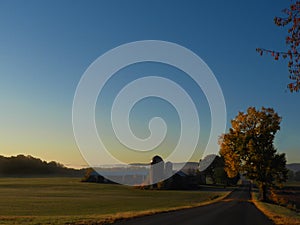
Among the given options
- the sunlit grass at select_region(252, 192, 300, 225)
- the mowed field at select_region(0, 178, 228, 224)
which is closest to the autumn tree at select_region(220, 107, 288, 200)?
the mowed field at select_region(0, 178, 228, 224)

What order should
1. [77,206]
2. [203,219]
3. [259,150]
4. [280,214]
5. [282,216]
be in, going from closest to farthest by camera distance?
[203,219]
[282,216]
[280,214]
[77,206]
[259,150]

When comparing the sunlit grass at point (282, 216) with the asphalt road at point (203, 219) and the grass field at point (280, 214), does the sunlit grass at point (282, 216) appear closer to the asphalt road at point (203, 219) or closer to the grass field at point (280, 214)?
the grass field at point (280, 214)

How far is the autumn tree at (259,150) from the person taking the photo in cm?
5044

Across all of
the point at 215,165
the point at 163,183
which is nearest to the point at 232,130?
the point at 163,183

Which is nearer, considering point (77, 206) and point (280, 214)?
point (280, 214)

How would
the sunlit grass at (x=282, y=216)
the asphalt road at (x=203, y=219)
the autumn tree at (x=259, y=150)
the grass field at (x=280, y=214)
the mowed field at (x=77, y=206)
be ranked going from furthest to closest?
1. the autumn tree at (x=259, y=150)
2. the mowed field at (x=77, y=206)
3. the grass field at (x=280, y=214)
4. the sunlit grass at (x=282, y=216)
5. the asphalt road at (x=203, y=219)

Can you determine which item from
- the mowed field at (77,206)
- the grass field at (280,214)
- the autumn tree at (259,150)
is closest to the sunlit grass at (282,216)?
the grass field at (280,214)

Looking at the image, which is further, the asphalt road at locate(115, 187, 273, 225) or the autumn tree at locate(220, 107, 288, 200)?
the autumn tree at locate(220, 107, 288, 200)

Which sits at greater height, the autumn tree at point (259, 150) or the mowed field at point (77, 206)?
the autumn tree at point (259, 150)

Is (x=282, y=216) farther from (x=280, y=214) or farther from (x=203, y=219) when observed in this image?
(x=203, y=219)

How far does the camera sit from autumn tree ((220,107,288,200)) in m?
50.4

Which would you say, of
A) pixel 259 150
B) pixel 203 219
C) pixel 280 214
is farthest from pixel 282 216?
pixel 259 150

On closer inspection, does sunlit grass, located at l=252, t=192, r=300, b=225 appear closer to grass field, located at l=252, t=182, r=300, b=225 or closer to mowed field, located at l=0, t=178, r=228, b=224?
grass field, located at l=252, t=182, r=300, b=225

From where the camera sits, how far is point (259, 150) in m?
50.6
